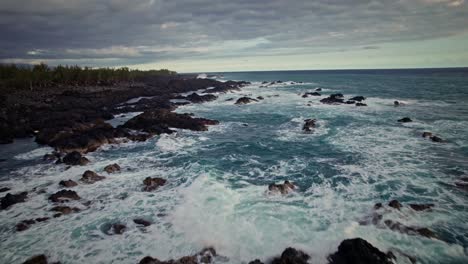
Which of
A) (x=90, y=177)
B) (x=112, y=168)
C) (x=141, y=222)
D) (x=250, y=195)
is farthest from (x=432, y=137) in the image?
(x=90, y=177)

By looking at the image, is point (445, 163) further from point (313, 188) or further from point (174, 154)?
point (174, 154)

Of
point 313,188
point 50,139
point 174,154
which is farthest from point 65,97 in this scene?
point 313,188

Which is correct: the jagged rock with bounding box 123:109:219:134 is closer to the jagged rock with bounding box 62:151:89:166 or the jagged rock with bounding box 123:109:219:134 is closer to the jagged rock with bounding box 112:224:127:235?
the jagged rock with bounding box 62:151:89:166

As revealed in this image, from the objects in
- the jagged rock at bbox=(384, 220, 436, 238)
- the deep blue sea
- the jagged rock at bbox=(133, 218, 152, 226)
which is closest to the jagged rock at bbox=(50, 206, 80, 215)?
the deep blue sea

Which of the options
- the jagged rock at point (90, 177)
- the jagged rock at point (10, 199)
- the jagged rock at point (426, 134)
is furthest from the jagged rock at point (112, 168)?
the jagged rock at point (426, 134)

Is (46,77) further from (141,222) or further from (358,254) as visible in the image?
(358,254)
